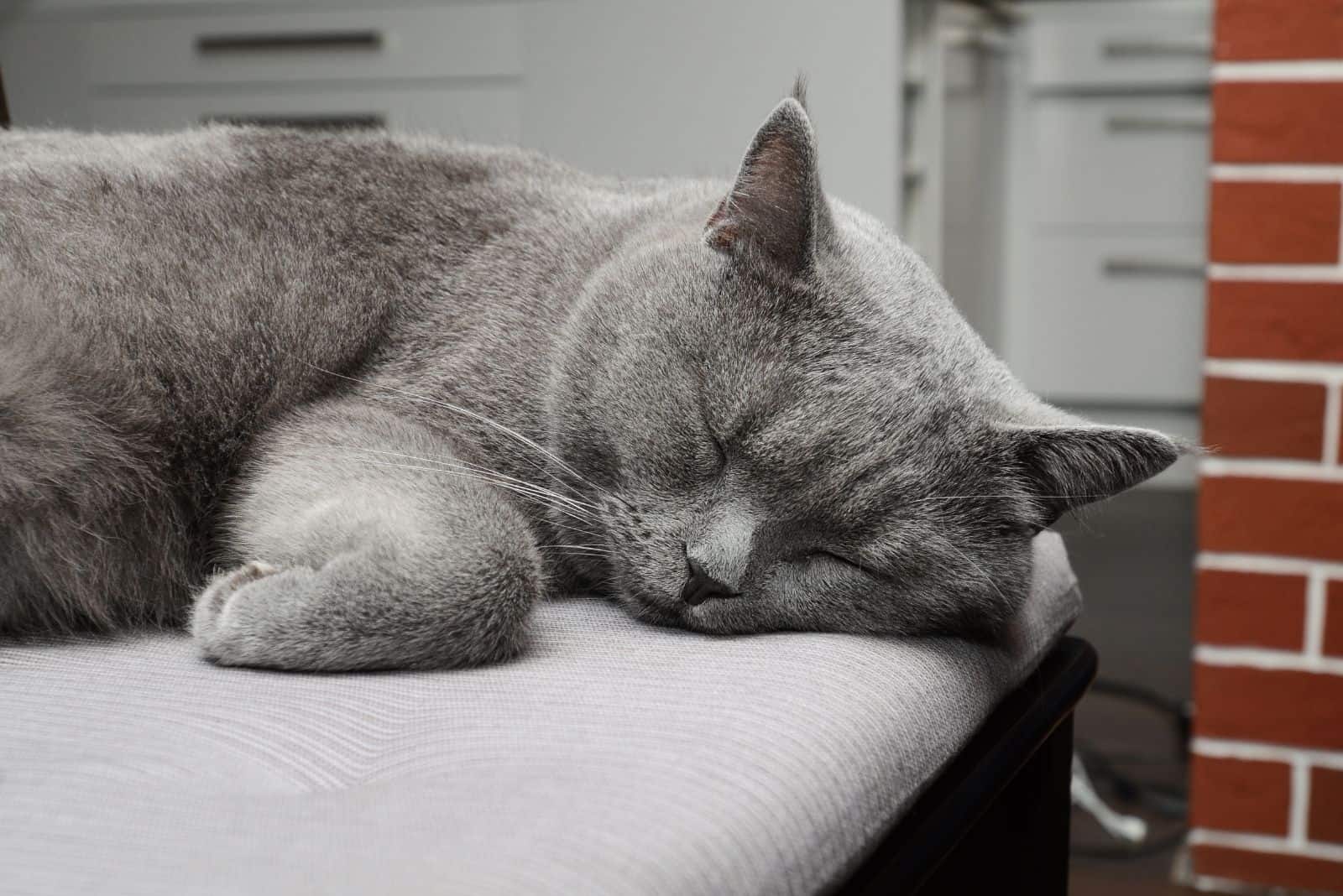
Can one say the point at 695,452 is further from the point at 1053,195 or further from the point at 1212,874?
the point at 1053,195

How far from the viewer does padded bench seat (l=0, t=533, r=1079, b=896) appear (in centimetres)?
54

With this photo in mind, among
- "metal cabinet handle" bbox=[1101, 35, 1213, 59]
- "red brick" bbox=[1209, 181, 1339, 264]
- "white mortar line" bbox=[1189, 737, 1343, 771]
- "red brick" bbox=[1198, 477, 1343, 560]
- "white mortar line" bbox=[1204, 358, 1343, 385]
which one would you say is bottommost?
"white mortar line" bbox=[1189, 737, 1343, 771]

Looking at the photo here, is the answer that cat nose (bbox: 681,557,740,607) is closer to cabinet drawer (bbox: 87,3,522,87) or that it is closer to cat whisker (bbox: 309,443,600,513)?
cat whisker (bbox: 309,443,600,513)

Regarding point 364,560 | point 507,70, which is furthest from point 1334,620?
point 507,70

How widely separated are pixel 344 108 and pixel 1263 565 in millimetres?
1742

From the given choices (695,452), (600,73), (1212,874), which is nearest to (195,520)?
(695,452)

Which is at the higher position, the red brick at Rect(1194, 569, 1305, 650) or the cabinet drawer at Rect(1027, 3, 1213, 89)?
the cabinet drawer at Rect(1027, 3, 1213, 89)

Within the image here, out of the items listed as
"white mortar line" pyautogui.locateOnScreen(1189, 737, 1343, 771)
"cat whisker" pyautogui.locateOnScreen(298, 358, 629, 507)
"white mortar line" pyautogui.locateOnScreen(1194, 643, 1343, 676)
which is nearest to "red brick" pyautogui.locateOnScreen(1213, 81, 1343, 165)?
"white mortar line" pyautogui.locateOnScreen(1194, 643, 1343, 676)

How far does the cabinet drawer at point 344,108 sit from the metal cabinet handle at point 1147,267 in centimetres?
177

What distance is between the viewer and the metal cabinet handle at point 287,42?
2352 millimetres

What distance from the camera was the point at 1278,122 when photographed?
143 centimetres

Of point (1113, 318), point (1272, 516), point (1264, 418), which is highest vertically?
point (1264, 418)

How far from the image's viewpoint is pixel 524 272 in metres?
1.02

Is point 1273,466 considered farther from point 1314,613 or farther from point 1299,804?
point 1299,804
